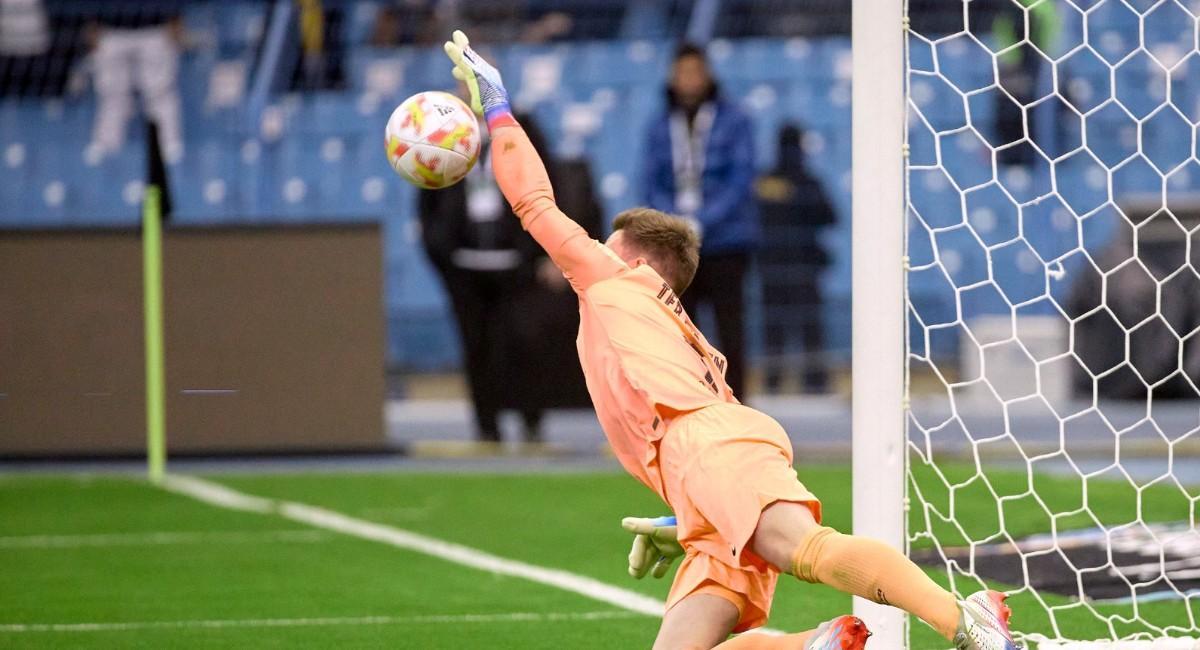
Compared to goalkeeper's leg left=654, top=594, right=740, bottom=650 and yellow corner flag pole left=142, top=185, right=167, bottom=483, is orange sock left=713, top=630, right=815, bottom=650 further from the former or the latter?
yellow corner flag pole left=142, top=185, right=167, bottom=483

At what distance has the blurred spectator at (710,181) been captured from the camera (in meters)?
10.8

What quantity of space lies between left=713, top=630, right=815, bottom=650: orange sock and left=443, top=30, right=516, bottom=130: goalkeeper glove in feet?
4.47

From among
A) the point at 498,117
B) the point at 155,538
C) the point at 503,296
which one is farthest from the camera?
the point at 503,296

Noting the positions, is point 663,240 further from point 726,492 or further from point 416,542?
point 416,542

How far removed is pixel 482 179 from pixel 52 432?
322 cm

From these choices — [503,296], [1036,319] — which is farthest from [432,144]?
[1036,319]

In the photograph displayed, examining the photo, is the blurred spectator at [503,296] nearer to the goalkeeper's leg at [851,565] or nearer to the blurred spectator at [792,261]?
the blurred spectator at [792,261]

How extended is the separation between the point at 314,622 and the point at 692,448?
2.03 metres

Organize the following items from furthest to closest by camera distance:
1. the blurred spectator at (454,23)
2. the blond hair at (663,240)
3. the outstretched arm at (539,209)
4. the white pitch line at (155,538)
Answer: the blurred spectator at (454,23) → the white pitch line at (155,538) → the blond hair at (663,240) → the outstretched arm at (539,209)

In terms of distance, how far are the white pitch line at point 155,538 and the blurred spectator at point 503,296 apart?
3.96 metres

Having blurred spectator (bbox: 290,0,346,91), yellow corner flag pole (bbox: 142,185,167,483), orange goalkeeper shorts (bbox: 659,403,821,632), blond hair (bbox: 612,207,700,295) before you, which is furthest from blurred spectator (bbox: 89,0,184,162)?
orange goalkeeper shorts (bbox: 659,403,821,632)

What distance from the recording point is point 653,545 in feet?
14.3

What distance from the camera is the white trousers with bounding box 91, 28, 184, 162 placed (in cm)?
1638

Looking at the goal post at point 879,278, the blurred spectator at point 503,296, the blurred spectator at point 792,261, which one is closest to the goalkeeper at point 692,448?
the goal post at point 879,278
